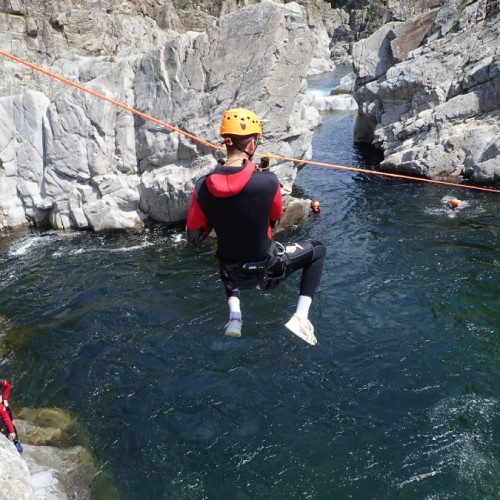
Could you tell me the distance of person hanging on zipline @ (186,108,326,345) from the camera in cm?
437

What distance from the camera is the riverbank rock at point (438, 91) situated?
18.1 m

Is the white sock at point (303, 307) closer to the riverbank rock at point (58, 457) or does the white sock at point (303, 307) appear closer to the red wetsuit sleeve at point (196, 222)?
the red wetsuit sleeve at point (196, 222)

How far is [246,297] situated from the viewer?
35.7 feet

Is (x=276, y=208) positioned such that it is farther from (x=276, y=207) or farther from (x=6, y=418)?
(x=6, y=418)

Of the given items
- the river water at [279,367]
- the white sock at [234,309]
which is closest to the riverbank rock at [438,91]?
the river water at [279,367]

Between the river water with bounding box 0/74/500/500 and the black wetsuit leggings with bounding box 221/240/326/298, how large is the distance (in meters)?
2.56

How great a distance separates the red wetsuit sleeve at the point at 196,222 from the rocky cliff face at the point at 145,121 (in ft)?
32.9

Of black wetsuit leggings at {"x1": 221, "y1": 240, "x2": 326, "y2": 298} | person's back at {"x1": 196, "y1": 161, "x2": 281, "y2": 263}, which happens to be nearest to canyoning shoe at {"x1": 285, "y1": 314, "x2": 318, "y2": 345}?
black wetsuit leggings at {"x1": 221, "y1": 240, "x2": 326, "y2": 298}

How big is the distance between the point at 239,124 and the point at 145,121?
40.8 feet

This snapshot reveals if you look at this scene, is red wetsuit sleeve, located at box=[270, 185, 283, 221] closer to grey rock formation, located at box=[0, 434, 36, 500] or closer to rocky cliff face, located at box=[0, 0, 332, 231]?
grey rock formation, located at box=[0, 434, 36, 500]

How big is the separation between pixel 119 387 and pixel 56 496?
2.41m

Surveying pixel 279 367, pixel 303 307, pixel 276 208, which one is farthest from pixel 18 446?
pixel 276 208

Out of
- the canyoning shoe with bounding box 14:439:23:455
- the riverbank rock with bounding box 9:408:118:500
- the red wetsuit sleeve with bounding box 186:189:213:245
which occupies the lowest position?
the riverbank rock with bounding box 9:408:118:500

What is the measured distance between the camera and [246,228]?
4750mm
